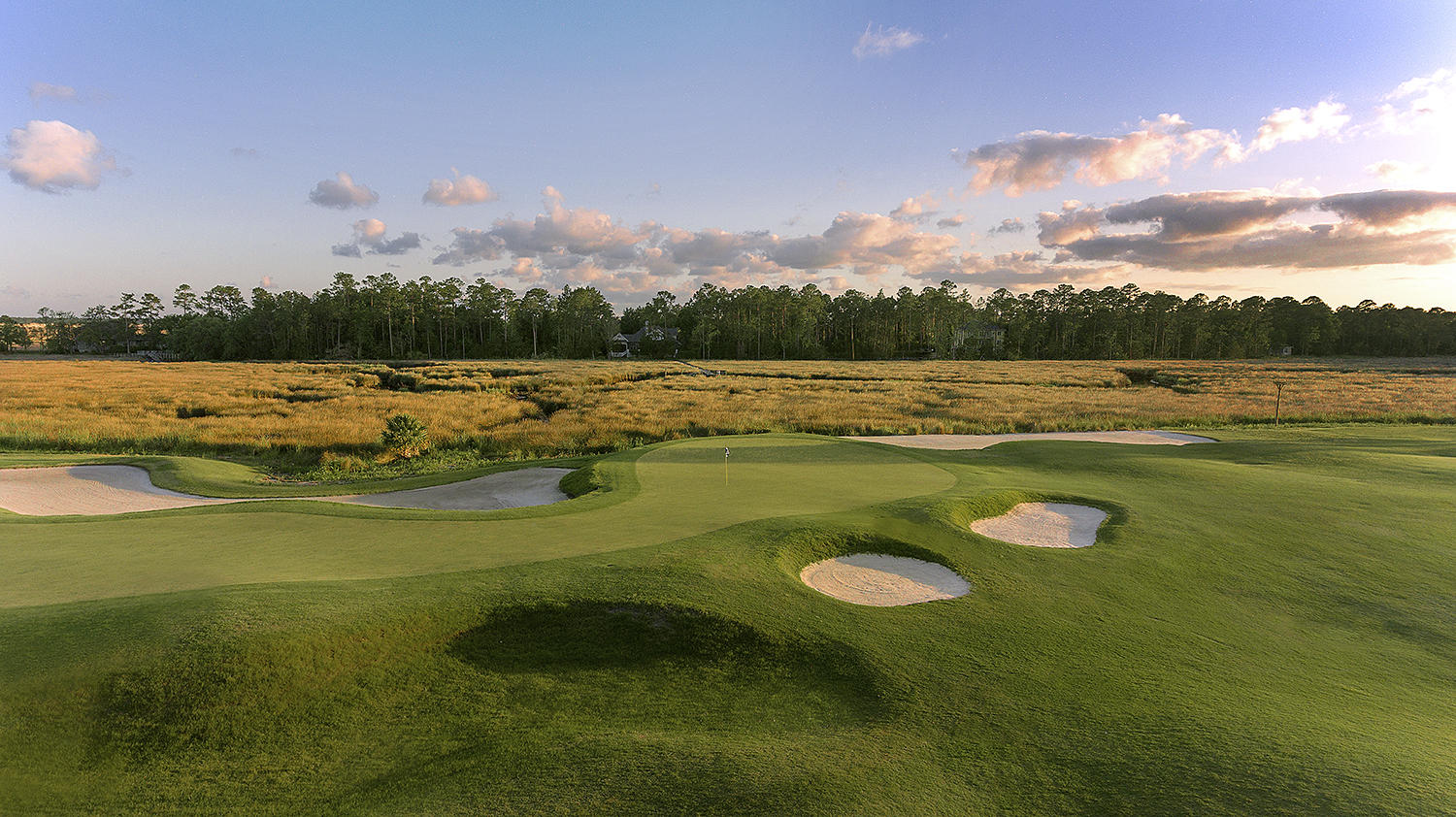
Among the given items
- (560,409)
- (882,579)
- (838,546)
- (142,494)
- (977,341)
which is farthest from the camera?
(977,341)

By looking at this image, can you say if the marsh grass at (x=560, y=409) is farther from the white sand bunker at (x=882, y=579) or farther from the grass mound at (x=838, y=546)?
the white sand bunker at (x=882, y=579)

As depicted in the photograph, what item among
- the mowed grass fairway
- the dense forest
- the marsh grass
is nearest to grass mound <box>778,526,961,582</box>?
the mowed grass fairway

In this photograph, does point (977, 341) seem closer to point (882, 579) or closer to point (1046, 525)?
point (1046, 525)

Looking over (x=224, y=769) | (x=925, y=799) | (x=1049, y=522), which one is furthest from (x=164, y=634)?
(x=1049, y=522)

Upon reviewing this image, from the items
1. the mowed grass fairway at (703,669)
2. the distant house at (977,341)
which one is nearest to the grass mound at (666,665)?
the mowed grass fairway at (703,669)

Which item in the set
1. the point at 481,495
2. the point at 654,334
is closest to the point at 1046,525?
the point at 481,495

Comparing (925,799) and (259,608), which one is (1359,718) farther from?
(259,608)
